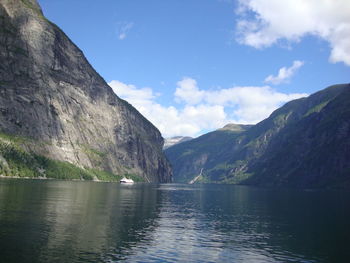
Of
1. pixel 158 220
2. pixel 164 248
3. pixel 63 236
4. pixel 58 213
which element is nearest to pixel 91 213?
pixel 58 213

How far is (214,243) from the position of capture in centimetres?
5284

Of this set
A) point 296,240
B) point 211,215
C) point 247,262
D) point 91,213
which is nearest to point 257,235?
point 296,240

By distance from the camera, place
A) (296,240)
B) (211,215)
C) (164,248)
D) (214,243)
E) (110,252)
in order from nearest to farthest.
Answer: (110,252) < (164,248) < (214,243) < (296,240) < (211,215)

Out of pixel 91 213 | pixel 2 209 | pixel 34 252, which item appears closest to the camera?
pixel 34 252

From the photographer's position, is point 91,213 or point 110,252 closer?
point 110,252

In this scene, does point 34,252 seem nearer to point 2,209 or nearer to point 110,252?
point 110,252

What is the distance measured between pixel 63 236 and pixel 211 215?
43444mm

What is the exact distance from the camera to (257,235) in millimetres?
61281

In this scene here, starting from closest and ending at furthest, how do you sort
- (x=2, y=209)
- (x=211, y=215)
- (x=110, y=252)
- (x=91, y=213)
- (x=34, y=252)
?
(x=34, y=252) < (x=110, y=252) < (x=2, y=209) < (x=91, y=213) < (x=211, y=215)

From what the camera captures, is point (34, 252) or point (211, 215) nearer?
point (34, 252)

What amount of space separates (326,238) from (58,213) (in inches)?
1884

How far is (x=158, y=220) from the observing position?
242ft

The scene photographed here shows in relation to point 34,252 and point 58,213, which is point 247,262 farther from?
point 58,213

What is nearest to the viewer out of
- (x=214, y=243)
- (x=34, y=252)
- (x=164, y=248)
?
(x=34, y=252)
